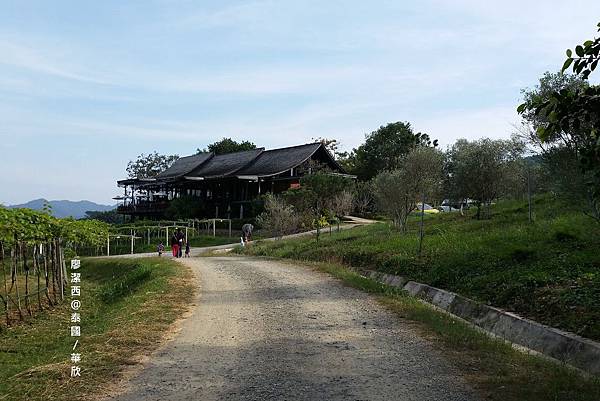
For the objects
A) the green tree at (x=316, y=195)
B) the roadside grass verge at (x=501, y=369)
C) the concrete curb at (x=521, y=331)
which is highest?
the green tree at (x=316, y=195)

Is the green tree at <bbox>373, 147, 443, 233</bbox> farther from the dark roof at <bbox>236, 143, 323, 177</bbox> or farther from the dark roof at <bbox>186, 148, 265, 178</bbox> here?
the dark roof at <bbox>186, 148, 265, 178</bbox>

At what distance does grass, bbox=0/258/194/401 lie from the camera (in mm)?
5105

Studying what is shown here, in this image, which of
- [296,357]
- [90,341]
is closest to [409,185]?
[296,357]

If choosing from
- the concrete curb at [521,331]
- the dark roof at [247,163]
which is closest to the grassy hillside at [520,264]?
the concrete curb at [521,331]

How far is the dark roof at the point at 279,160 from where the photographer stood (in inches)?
1833

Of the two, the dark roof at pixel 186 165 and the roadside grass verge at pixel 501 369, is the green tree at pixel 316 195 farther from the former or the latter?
the dark roof at pixel 186 165

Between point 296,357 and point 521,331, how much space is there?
4.19 metres

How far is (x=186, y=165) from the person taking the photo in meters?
62.0

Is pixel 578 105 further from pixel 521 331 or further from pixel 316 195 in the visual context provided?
pixel 316 195

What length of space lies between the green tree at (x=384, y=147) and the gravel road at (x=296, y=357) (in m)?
41.2

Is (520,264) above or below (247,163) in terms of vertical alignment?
below

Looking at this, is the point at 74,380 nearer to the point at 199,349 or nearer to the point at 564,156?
the point at 199,349

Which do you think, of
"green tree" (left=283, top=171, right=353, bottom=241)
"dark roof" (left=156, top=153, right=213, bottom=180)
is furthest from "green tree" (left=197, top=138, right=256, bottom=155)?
"green tree" (left=283, top=171, right=353, bottom=241)

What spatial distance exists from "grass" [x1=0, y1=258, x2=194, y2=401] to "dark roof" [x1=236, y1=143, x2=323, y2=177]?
30710 millimetres
